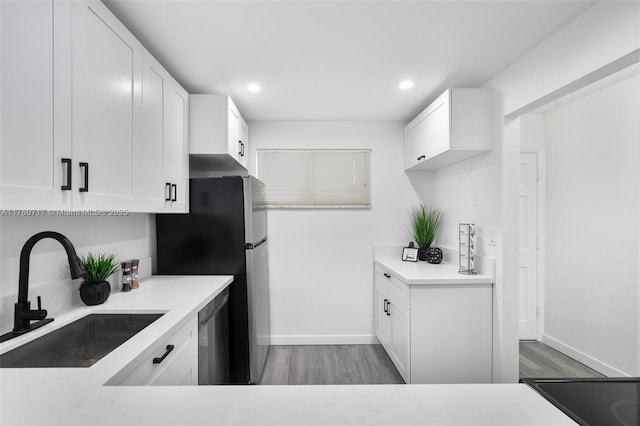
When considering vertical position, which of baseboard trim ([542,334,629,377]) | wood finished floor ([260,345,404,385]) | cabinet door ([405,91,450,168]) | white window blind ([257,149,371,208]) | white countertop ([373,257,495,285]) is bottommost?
wood finished floor ([260,345,404,385])

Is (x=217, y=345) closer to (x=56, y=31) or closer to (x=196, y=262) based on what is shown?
(x=196, y=262)

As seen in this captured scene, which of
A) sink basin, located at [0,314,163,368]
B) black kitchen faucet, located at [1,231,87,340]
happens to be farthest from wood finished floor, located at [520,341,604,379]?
black kitchen faucet, located at [1,231,87,340]

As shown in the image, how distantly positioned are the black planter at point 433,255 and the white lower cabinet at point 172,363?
7.32 feet

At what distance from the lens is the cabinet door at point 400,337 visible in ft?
7.97

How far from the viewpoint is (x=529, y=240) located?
3.32m

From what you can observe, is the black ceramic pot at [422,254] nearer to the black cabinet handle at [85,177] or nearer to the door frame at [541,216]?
the door frame at [541,216]

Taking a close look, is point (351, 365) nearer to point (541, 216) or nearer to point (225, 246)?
point (225, 246)

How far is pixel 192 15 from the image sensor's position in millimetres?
1626

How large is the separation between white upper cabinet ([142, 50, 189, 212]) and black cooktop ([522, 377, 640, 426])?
6.30 ft

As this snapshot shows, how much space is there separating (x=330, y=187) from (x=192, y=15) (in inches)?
83.3

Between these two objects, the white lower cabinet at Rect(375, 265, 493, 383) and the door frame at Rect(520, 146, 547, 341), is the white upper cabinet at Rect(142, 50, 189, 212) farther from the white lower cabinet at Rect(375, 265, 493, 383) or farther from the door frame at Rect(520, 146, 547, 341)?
the door frame at Rect(520, 146, 547, 341)

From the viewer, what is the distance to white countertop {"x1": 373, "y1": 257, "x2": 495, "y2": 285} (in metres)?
2.38

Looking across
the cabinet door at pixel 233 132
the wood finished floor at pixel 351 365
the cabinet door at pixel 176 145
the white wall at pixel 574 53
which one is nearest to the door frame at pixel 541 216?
the wood finished floor at pixel 351 365

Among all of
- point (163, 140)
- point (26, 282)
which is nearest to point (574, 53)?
point (163, 140)
